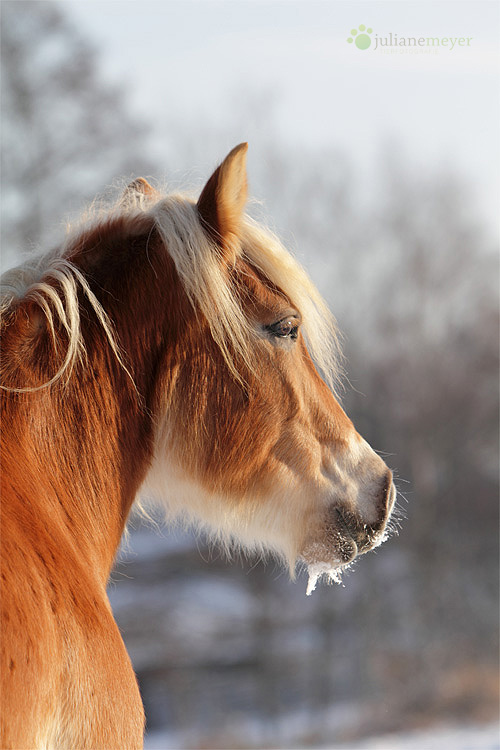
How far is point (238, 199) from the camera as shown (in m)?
1.98

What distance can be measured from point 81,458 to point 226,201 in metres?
0.83

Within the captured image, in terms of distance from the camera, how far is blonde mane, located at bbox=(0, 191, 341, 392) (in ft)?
5.86

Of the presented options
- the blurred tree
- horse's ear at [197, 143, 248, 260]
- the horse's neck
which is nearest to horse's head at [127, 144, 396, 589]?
horse's ear at [197, 143, 248, 260]

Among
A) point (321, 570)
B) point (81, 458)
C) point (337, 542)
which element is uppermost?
point (81, 458)

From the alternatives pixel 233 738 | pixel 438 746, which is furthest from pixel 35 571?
pixel 233 738

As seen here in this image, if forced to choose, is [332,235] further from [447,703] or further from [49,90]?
[447,703]

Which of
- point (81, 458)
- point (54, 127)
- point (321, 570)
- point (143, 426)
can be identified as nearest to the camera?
point (81, 458)

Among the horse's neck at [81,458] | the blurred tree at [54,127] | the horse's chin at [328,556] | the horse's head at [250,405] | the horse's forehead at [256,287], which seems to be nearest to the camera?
the horse's neck at [81,458]

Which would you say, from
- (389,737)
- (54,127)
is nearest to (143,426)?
(54,127)

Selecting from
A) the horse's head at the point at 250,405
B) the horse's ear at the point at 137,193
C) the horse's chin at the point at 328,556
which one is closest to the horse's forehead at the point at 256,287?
the horse's head at the point at 250,405

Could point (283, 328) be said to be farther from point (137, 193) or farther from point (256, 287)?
point (137, 193)

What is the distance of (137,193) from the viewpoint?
2.22 m

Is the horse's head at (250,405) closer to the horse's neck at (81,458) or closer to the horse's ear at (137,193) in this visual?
the horse's ear at (137,193)

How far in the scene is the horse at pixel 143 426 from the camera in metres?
1.50
